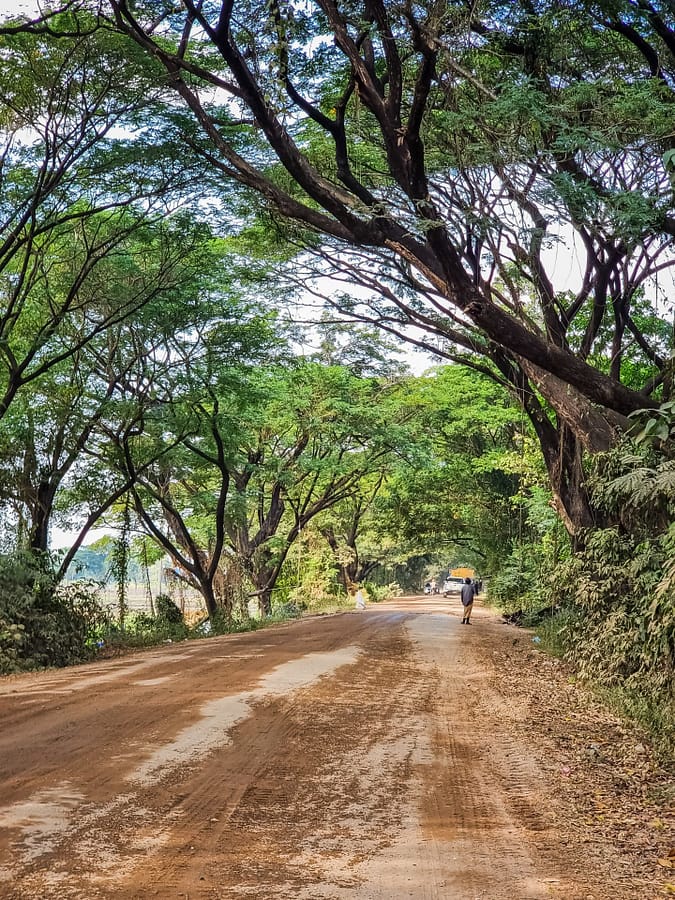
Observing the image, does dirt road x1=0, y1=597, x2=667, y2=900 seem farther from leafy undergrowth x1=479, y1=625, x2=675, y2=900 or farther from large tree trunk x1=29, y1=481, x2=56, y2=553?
large tree trunk x1=29, y1=481, x2=56, y2=553

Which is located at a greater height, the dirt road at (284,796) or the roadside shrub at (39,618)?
the roadside shrub at (39,618)

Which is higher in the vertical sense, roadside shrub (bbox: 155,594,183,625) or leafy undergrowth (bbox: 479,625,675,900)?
roadside shrub (bbox: 155,594,183,625)

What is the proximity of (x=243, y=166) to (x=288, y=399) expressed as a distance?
1453cm

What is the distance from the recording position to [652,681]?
317 inches

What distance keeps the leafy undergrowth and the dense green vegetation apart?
0.60m

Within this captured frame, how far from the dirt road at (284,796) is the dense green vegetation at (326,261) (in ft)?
6.64

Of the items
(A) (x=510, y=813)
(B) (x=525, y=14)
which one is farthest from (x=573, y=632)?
(B) (x=525, y=14)

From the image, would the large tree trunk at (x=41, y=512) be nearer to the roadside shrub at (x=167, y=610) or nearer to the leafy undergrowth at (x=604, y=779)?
the roadside shrub at (x=167, y=610)

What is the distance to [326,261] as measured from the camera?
16500mm

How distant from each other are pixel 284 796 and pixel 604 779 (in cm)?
255

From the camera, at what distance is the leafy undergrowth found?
14.8ft

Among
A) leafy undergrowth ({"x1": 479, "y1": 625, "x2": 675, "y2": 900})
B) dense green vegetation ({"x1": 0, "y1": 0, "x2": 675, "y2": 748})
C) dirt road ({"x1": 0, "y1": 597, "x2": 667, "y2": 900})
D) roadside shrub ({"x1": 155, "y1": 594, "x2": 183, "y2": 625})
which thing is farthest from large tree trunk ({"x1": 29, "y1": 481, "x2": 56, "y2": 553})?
leafy undergrowth ({"x1": 479, "y1": 625, "x2": 675, "y2": 900})

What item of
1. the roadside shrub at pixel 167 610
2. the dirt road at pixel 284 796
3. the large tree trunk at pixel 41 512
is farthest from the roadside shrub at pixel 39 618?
the roadside shrub at pixel 167 610

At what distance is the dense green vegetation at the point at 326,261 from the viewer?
968 cm
